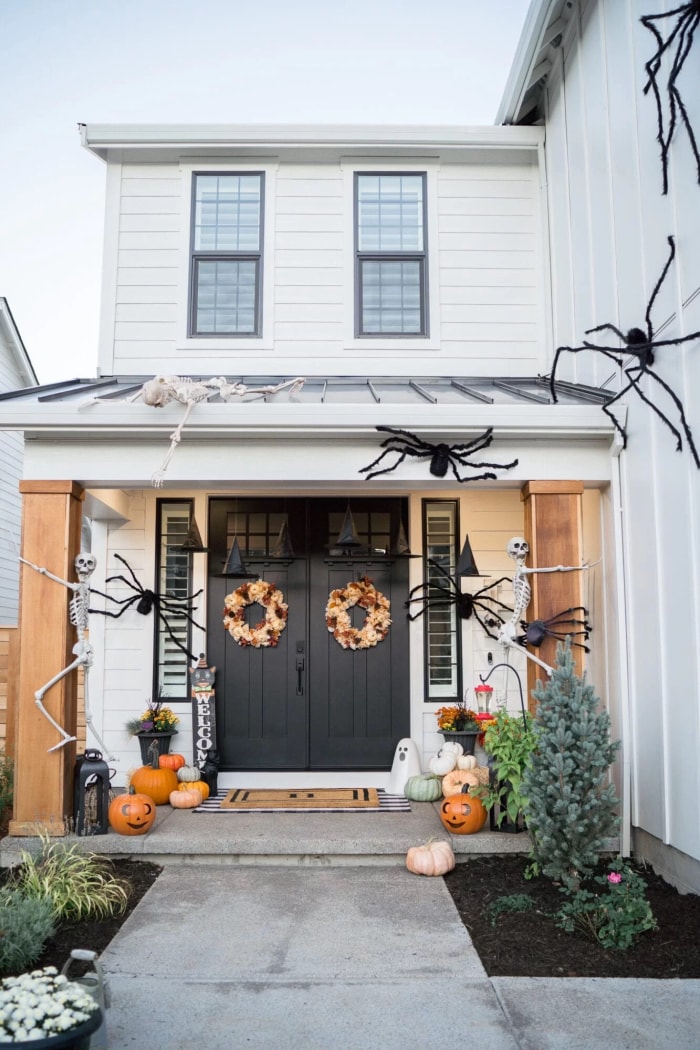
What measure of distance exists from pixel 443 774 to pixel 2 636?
3.99 metres

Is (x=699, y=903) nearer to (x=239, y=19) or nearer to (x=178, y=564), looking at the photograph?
(x=178, y=564)

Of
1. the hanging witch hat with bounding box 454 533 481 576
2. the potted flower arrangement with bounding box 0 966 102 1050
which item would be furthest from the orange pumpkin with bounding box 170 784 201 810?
the potted flower arrangement with bounding box 0 966 102 1050

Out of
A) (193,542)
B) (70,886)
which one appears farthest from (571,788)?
(193,542)

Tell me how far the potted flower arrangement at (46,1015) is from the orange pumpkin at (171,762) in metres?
4.32

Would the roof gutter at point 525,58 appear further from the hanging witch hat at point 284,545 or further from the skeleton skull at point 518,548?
the hanging witch hat at point 284,545

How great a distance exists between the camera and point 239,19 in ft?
36.5

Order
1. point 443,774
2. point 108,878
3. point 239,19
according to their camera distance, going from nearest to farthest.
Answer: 1. point 108,878
2. point 443,774
3. point 239,19

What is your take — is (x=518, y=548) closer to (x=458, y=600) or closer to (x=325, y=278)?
(x=458, y=600)

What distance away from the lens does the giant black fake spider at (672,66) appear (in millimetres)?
4395

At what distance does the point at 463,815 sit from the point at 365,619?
8.03 feet

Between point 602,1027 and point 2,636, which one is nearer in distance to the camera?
point 602,1027

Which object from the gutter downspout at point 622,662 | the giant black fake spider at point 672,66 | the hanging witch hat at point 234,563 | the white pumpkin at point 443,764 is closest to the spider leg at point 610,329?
the gutter downspout at point 622,662

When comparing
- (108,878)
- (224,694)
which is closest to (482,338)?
(224,694)

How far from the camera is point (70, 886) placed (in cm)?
439
